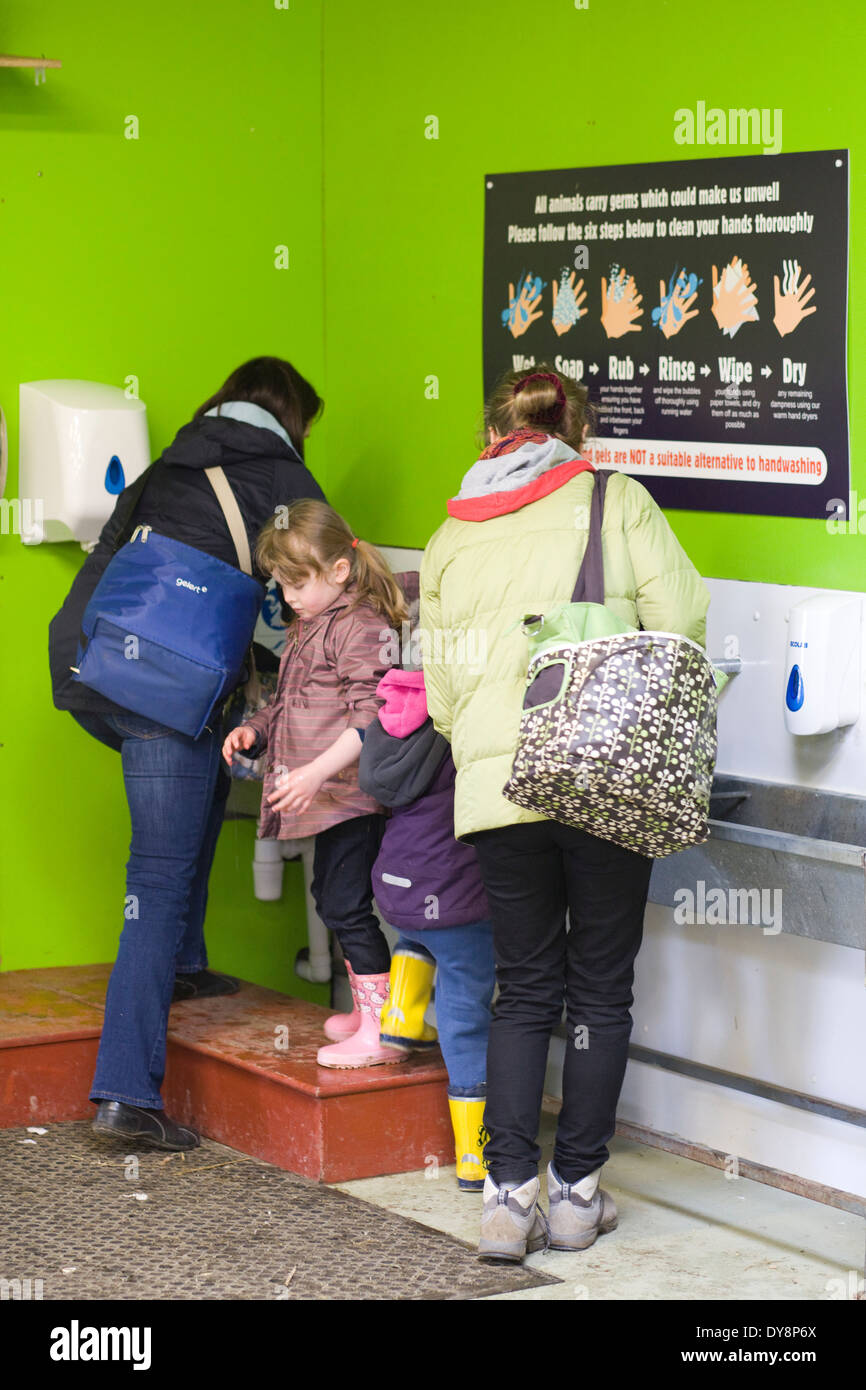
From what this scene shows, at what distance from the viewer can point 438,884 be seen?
11.2ft

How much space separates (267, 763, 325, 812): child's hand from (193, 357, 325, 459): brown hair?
0.74 meters

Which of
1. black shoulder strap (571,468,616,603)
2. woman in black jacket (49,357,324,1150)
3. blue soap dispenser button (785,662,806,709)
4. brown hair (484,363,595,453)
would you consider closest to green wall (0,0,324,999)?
woman in black jacket (49,357,324,1150)

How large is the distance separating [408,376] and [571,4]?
0.96m

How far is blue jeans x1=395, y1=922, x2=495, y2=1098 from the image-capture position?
346cm

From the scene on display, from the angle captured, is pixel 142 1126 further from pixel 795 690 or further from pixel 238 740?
pixel 795 690

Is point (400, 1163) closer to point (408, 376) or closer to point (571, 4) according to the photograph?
point (408, 376)

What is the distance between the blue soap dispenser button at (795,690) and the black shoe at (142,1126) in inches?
59.0

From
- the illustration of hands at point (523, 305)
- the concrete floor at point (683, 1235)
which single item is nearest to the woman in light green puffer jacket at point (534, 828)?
the concrete floor at point (683, 1235)

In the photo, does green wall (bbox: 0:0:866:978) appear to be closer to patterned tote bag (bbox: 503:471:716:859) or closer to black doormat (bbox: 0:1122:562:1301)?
black doormat (bbox: 0:1122:562:1301)

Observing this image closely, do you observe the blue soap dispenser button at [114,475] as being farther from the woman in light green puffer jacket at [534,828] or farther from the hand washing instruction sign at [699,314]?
the woman in light green puffer jacket at [534,828]

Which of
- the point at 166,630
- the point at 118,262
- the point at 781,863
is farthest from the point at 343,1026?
the point at 118,262

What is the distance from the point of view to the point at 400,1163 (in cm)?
363

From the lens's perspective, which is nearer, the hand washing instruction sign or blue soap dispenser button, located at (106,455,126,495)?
the hand washing instruction sign

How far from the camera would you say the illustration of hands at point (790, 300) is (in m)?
3.35
